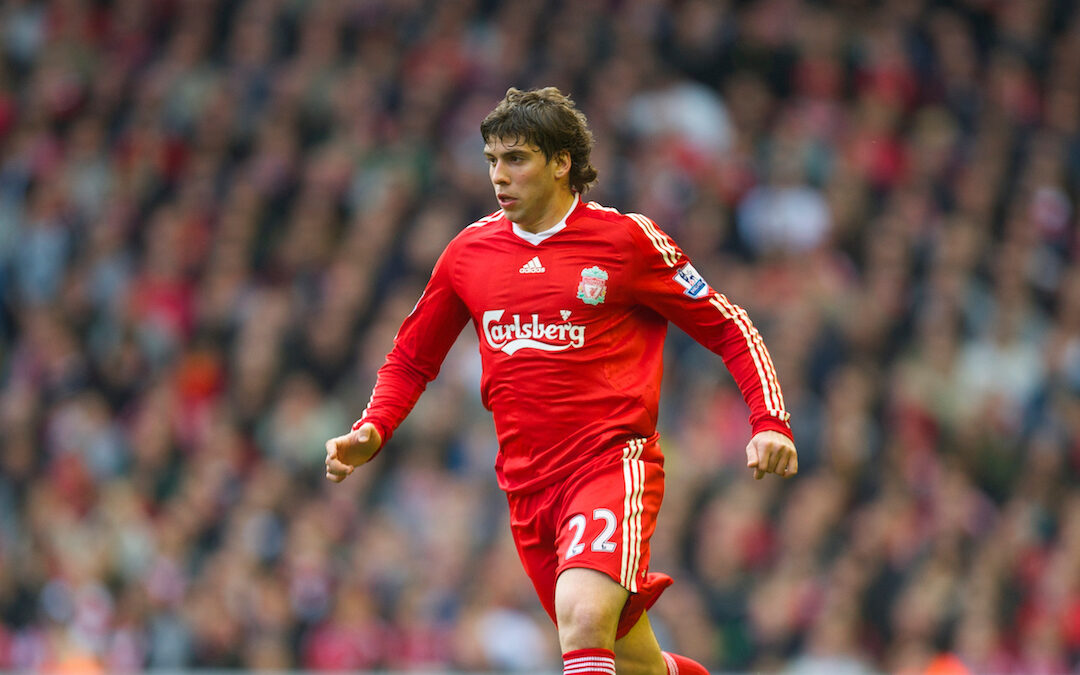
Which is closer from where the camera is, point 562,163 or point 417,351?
point 562,163

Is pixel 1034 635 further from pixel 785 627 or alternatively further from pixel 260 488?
pixel 260 488

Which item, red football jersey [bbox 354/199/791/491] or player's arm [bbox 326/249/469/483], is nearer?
red football jersey [bbox 354/199/791/491]

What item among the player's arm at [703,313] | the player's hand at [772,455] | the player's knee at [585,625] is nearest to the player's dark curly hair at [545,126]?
the player's arm at [703,313]

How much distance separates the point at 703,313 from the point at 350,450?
123cm

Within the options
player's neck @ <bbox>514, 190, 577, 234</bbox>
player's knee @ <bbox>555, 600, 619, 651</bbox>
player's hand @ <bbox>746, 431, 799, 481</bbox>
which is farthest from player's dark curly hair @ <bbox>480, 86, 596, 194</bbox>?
player's knee @ <bbox>555, 600, 619, 651</bbox>

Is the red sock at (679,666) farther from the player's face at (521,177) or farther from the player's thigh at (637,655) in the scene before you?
the player's face at (521,177)

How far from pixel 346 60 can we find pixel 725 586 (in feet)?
20.5

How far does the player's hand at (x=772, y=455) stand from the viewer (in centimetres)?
479

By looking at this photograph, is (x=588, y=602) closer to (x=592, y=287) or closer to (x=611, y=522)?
(x=611, y=522)

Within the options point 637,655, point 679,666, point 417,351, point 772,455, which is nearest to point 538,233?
point 417,351

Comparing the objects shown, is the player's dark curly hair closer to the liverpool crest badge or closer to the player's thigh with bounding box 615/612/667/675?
the liverpool crest badge

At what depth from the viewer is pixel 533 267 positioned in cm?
512

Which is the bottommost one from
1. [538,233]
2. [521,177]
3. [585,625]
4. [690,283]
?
[585,625]

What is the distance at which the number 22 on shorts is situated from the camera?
4809 millimetres
